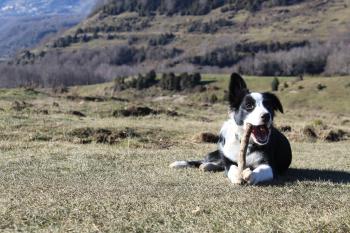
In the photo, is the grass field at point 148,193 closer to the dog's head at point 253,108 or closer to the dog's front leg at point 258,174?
the dog's front leg at point 258,174

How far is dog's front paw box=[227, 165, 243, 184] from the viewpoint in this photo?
11.1 meters

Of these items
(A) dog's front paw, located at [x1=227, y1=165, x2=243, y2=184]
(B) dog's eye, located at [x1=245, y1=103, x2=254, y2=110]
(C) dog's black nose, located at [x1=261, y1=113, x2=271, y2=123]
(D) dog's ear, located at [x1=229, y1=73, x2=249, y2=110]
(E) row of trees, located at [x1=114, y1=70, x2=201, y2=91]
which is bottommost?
(E) row of trees, located at [x1=114, y1=70, x2=201, y2=91]

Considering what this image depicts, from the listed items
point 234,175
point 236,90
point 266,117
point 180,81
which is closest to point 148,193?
point 234,175

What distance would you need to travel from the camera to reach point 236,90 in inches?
458

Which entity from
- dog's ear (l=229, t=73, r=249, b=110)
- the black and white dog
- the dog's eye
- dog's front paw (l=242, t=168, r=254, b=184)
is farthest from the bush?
dog's front paw (l=242, t=168, r=254, b=184)

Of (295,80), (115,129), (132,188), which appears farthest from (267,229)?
(295,80)

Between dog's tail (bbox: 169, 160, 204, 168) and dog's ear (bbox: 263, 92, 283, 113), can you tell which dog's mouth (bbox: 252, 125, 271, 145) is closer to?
dog's ear (bbox: 263, 92, 283, 113)

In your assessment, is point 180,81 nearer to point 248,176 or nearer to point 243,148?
point 243,148

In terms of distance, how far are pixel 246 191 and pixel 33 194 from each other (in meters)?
3.48

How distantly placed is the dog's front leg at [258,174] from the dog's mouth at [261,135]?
0.46 metres

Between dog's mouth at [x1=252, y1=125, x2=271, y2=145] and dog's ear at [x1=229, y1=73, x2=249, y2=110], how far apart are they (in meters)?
0.58

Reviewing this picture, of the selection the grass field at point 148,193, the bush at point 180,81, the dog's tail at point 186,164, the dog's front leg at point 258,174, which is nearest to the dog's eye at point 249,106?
the dog's front leg at point 258,174

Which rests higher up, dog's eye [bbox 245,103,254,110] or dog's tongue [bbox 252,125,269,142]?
dog's eye [bbox 245,103,254,110]

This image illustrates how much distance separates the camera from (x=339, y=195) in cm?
1017
